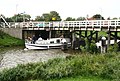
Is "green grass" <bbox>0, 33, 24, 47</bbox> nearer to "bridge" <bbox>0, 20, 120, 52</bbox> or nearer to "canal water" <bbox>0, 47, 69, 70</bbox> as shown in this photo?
"bridge" <bbox>0, 20, 120, 52</bbox>

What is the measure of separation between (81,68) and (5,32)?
49.6 meters

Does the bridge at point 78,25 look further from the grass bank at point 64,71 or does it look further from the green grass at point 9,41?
the grass bank at point 64,71

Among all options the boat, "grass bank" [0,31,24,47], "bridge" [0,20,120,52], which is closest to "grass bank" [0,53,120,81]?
"bridge" [0,20,120,52]

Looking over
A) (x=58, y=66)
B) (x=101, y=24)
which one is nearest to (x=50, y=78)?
(x=58, y=66)

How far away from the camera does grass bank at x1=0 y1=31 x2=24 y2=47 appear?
186 ft

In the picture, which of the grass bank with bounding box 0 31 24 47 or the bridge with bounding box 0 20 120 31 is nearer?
the bridge with bounding box 0 20 120 31

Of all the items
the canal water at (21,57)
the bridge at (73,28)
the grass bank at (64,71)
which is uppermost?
the bridge at (73,28)

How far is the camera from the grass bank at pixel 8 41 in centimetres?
5672

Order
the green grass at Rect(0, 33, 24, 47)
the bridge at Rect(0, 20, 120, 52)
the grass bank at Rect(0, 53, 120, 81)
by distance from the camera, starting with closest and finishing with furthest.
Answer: the grass bank at Rect(0, 53, 120, 81) < the bridge at Rect(0, 20, 120, 52) < the green grass at Rect(0, 33, 24, 47)

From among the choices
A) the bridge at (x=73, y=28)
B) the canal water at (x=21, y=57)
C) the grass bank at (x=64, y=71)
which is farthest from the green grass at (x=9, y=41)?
the grass bank at (x=64, y=71)

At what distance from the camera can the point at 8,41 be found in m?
59.0

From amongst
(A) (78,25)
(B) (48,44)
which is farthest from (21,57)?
(A) (78,25)

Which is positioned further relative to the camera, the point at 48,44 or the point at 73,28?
the point at 48,44

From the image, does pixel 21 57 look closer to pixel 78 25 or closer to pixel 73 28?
pixel 78 25
